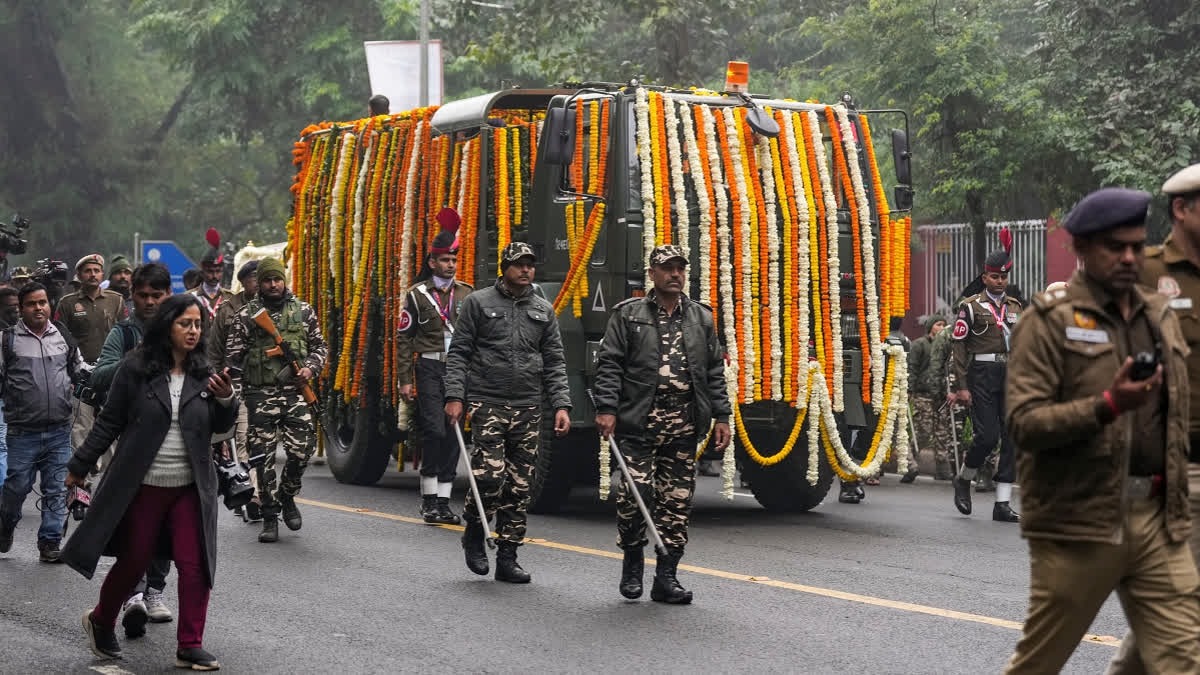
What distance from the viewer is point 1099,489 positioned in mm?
4918

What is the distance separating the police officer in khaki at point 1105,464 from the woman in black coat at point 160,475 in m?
3.69

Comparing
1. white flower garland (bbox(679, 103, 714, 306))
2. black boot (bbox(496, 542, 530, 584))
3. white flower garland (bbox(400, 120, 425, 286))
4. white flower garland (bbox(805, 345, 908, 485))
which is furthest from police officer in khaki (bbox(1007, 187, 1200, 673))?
Answer: white flower garland (bbox(400, 120, 425, 286))

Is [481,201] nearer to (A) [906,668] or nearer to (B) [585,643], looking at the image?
(B) [585,643]

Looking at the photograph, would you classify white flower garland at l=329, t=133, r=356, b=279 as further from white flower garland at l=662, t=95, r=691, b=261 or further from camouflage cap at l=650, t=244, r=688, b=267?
camouflage cap at l=650, t=244, r=688, b=267

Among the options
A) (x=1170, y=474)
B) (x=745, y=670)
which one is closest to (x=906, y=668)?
(x=745, y=670)

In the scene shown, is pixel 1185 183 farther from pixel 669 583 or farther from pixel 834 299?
pixel 834 299

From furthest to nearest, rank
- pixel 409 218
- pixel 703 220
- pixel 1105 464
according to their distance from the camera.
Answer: pixel 409 218, pixel 703 220, pixel 1105 464

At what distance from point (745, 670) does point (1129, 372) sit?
312 centimetres

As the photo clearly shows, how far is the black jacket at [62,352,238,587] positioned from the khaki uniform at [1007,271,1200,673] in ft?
12.1

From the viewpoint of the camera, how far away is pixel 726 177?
40.8ft

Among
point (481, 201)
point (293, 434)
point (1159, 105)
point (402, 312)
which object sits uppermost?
point (1159, 105)

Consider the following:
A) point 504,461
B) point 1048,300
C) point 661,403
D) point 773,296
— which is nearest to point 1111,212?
point 1048,300

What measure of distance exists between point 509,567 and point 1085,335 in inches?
210

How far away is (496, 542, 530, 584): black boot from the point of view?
978cm
